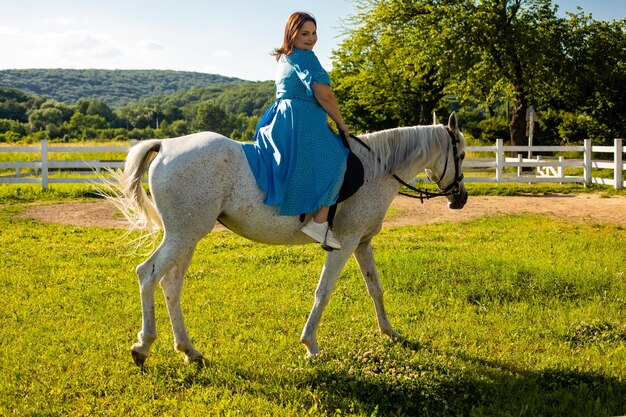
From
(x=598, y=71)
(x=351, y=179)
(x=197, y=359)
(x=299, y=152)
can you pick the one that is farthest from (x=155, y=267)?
(x=598, y=71)

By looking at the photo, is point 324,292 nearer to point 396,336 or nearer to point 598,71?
point 396,336

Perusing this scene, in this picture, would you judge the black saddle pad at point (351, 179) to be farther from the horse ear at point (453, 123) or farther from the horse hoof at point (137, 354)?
the horse hoof at point (137, 354)

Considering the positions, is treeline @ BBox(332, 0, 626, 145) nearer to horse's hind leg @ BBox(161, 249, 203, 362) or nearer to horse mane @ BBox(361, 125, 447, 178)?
horse mane @ BBox(361, 125, 447, 178)

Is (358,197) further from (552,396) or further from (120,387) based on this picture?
(120,387)

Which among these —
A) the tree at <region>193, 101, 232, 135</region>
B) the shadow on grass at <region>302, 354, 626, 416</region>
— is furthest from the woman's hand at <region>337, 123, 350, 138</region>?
the tree at <region>193, 101, 232, 135</region>

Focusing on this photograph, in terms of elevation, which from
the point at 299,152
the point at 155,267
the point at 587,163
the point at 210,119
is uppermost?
the point at 210,119

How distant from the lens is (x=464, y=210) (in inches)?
577

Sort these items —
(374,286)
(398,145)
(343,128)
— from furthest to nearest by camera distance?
(374,286)
(398,145)
(343,128)

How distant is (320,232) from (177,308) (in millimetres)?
1458

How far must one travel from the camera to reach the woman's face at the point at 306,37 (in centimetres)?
468

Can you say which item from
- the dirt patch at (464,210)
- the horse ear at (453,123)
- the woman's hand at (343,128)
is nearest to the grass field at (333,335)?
the woman's hand at (343,128)

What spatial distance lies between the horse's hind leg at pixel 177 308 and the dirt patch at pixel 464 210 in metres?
8.17

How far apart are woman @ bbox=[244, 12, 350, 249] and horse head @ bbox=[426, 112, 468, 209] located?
1.24 meters

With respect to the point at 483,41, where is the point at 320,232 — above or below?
below
